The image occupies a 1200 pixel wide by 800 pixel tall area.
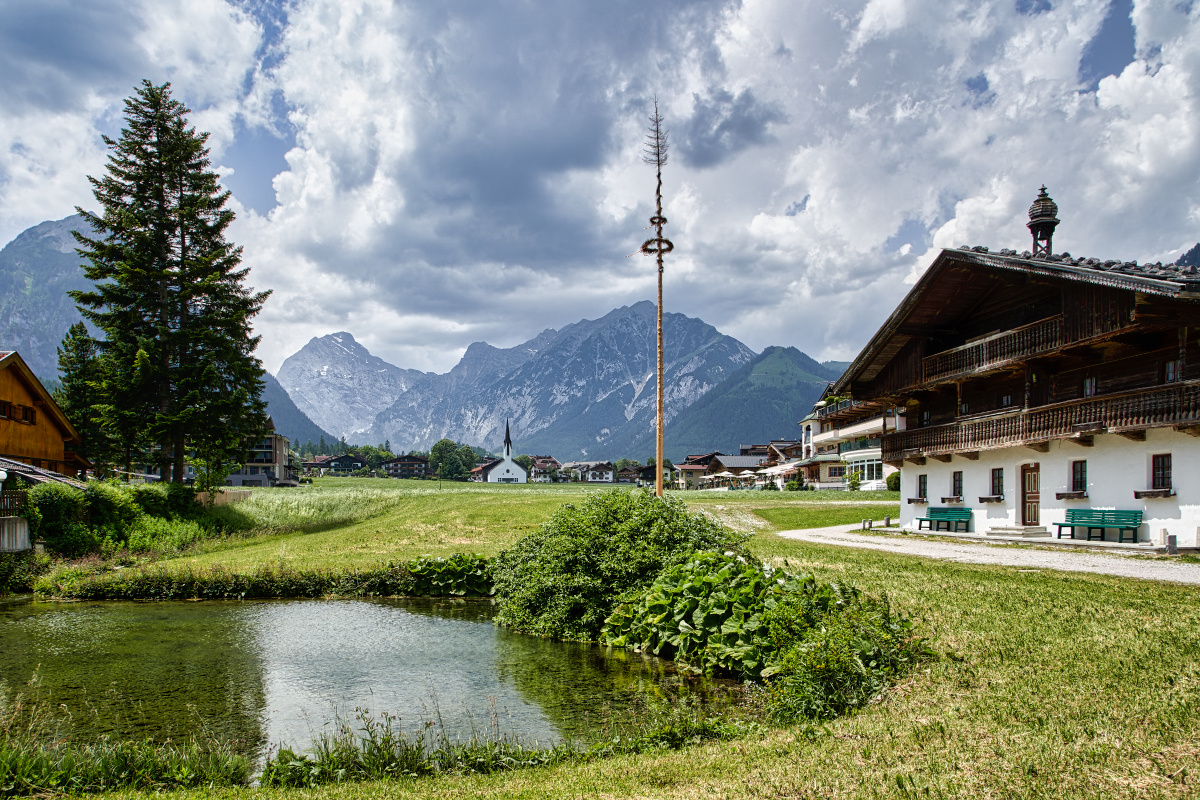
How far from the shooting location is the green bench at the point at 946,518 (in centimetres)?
3191

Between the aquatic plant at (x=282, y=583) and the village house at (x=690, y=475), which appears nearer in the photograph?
the aquatic plant at (x=282, y=583)

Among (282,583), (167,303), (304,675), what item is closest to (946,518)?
(282,583)

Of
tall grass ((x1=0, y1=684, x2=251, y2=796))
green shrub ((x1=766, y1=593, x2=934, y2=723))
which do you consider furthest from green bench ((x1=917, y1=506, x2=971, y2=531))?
tall grass ((x1=0, y1=684, x2=251, y2=796))

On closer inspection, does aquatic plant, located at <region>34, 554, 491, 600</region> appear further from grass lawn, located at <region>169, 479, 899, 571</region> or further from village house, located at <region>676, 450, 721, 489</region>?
village house, located at <region>676, 450, 721, 489</region>

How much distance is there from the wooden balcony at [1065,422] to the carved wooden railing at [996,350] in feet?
7.17

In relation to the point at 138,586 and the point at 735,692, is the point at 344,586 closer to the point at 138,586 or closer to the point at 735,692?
the point at 138,586

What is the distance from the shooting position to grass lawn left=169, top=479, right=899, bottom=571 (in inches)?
1086

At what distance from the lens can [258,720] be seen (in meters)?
10.1

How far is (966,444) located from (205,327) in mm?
40034

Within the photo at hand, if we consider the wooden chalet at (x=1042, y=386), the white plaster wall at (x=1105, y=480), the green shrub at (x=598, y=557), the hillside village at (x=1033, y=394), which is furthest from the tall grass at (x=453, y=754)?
the white plaster wall at (x=1105, y=480)

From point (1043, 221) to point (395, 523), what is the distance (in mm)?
35940

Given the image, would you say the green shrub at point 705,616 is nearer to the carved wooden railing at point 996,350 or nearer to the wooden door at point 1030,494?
the carved wooden railing at point 996,350

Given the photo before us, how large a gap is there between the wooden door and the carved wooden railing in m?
4.57

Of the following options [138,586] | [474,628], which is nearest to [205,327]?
[138,586]
